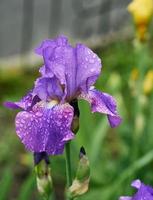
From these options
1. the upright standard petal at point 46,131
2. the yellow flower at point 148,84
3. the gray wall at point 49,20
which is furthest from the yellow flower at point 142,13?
the gray wall at point 49,20

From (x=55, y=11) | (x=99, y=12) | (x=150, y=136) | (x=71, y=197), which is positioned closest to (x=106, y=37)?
(x=99, y=12)

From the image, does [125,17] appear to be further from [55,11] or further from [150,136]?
[150,136]

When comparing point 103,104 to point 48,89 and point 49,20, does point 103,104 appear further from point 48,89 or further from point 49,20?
point 49,20

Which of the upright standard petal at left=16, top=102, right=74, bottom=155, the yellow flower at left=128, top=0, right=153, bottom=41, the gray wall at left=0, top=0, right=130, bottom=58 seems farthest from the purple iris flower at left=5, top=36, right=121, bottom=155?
the gray wall at left=0, top=0, right=130, bottom=58

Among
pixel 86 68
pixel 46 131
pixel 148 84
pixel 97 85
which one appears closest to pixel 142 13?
pixel 148 84

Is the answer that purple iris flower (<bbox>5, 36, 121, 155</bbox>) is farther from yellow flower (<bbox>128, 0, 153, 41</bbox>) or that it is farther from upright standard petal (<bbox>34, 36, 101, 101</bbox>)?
yellow flower (<bbox>128, 0, 153, 41</bbox>)

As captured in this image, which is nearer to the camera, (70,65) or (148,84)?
(70,65)
